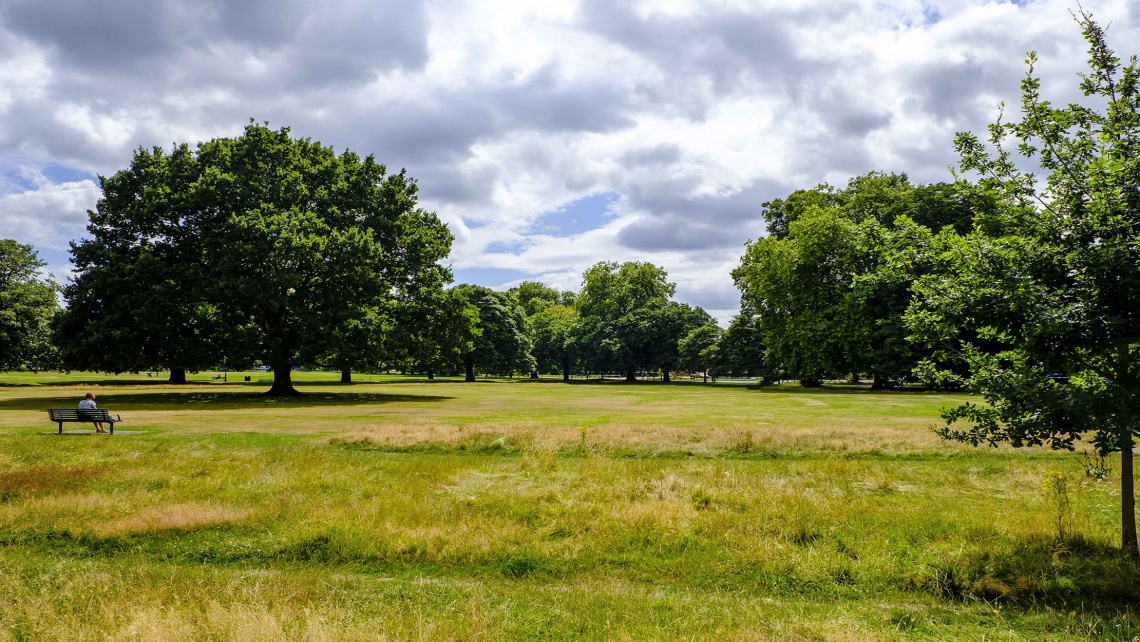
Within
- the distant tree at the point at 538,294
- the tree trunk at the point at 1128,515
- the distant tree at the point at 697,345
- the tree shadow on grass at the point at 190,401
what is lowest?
the tree shadow on grass at the point at 190,401

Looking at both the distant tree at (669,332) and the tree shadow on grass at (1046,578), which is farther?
the distant tree at (669,332)

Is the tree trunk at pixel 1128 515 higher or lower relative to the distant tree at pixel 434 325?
lower

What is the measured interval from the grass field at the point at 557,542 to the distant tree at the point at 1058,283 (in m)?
2.41

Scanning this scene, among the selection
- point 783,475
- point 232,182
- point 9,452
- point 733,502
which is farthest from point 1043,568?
point 232,182

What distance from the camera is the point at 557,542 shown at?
10.6 meters

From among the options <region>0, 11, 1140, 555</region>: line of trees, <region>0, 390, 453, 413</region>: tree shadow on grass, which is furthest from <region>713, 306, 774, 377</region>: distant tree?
<region>0, 390, 453, 413</region>: tree shadow on grass

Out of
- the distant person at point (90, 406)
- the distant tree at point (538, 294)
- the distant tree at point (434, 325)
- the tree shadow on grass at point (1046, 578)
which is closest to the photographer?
the tree shadow on grass at point (1046, 578)

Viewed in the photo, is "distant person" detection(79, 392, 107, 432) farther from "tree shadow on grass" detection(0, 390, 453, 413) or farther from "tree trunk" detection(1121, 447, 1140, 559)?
"tree trunk" detection(1121, 447, 1140, 559)

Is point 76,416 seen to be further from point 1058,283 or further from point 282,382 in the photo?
point 1058,283

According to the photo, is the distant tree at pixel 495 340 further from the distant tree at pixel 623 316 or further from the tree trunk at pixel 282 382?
the tree trunk at pixel 282 382

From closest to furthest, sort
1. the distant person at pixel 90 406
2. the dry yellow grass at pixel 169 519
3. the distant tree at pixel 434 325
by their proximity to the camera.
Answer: the dry yellow grass at pixel 169 519 → the distant person at pixel 90 406 → the distant tree at pixel 434 325

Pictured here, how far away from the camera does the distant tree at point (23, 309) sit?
218ft

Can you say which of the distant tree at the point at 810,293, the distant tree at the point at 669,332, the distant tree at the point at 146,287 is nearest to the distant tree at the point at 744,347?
the distant tree at the point at 810,293

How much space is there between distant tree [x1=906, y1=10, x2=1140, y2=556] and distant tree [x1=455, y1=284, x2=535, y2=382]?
3181 inches
